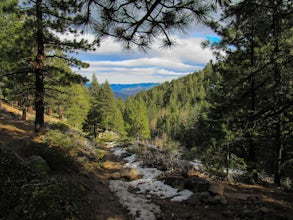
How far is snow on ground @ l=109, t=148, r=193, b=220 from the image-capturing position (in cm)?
614

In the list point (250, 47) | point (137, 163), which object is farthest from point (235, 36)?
point (137, 163)

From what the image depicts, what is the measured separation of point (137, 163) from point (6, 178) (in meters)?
9.27

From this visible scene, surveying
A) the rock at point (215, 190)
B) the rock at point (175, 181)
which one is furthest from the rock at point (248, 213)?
the rock at point (175, 181)

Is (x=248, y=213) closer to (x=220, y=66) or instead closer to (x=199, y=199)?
(x=199, y=199)

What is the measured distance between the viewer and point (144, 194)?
7945mm

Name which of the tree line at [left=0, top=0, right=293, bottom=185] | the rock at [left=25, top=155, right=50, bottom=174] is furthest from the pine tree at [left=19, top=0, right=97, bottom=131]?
the rock at [left=25, top=155, right=50, bottom=174]

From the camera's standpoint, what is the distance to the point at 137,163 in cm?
1318

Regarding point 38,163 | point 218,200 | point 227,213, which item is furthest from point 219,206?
point 38,163

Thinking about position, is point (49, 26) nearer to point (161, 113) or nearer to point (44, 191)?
point (44, 191)

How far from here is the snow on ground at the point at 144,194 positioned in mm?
6141

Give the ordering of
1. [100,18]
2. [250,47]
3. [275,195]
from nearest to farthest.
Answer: [100,18] < [275,195] < [250,47]

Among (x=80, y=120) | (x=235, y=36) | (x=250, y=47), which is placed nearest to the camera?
(x=235, y=36)

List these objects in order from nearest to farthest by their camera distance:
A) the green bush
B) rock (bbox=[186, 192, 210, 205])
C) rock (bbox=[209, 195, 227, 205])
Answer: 1. rock (bbox=[209, 195, 227, 205])
2. rock (bbox=[186, 192, 210, 205])
3. the green bush

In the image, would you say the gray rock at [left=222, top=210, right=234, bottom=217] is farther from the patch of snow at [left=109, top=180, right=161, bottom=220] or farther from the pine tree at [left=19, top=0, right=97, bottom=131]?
the pine tree at [left=19, top=0, right=97, bottom=131]
